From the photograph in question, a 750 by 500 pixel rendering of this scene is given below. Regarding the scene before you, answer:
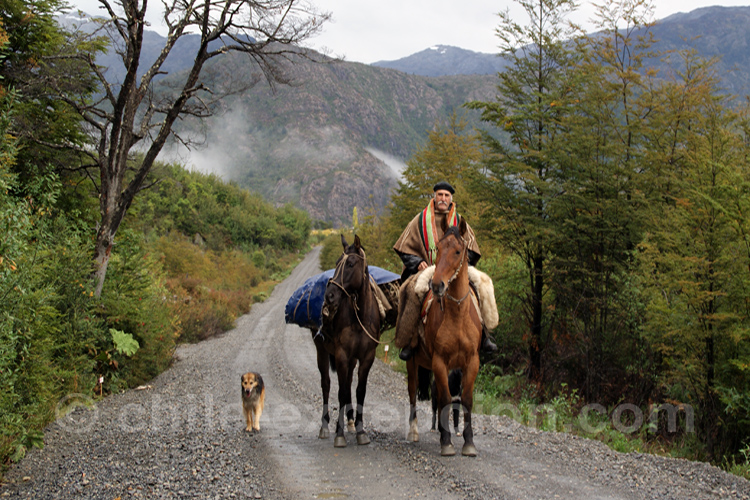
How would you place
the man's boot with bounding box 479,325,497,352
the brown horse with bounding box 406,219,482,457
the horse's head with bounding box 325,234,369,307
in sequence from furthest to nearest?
1. the horse's head with bounding box 325,234,369,307
2. the man's boot with bounding box 479,325,497,352
3. the brown horse with bounding box 406,219,482,457

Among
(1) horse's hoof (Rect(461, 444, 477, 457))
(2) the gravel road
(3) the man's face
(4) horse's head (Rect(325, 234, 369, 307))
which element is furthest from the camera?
(3) the man's face

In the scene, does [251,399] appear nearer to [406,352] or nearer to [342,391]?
[342,391]

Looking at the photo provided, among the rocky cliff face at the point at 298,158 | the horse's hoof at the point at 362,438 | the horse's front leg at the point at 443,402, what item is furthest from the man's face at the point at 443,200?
the rocky cliff face at the point at 298,158

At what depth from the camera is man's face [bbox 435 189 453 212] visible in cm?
752

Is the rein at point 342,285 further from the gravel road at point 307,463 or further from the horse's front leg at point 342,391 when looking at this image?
the gravel road at point 307,463

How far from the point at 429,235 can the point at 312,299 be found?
2.06 metres

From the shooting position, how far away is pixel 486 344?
6824mm

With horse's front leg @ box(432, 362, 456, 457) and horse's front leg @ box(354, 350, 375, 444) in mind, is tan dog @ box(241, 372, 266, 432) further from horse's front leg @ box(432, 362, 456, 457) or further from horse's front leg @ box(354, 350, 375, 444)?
horse's front leg @ box(432, 362, 456, 457)

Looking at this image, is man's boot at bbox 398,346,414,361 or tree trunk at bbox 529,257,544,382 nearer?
man's boot at bbox 398,346,414,361

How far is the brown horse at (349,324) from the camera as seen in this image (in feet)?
23.0

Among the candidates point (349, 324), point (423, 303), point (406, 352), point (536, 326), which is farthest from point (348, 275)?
point (536, 326)

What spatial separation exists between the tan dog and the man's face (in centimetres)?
380

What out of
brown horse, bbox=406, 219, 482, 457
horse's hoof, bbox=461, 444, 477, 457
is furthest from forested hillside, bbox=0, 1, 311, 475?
horse's hoof, bbox=461, 444, 477, 457

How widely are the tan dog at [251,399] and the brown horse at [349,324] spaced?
1.15 m
